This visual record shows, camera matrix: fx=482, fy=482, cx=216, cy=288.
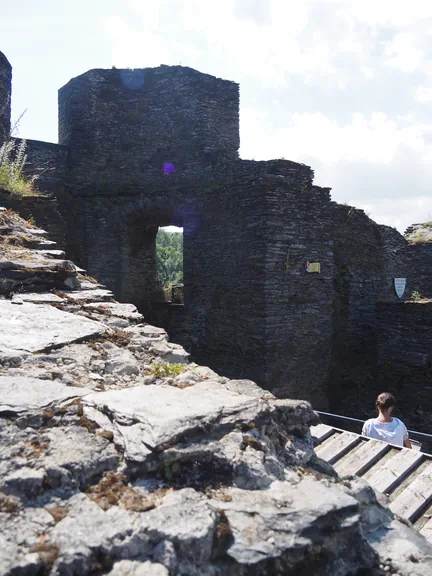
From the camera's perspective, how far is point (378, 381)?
10141 mm

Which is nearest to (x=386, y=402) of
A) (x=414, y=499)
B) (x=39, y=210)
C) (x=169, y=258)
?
(x=414, y=499)

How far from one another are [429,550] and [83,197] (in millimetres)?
12107

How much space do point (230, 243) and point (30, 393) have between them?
8.67 meters

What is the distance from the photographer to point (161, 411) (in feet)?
6.18

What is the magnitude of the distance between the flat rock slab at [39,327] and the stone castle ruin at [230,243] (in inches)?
187

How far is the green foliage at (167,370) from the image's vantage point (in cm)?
251

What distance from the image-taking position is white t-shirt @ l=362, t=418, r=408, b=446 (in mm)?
4469

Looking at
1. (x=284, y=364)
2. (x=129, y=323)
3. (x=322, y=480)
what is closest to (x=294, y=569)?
(x=322, y=480)

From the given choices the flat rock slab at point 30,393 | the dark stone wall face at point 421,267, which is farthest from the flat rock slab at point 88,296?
the dark stone wall face at point 421,267

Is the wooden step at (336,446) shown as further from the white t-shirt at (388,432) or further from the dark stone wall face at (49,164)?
the dark stone wall face at (49,164)

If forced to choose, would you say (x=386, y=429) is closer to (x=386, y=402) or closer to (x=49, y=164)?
(x=386, y=402)

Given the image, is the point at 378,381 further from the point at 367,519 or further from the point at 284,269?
the point at 367,519

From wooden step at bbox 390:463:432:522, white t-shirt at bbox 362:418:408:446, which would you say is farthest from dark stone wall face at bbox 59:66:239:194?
wooden step at bbox 390:463:432:522

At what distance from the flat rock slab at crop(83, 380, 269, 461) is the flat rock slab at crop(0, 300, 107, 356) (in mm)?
779
